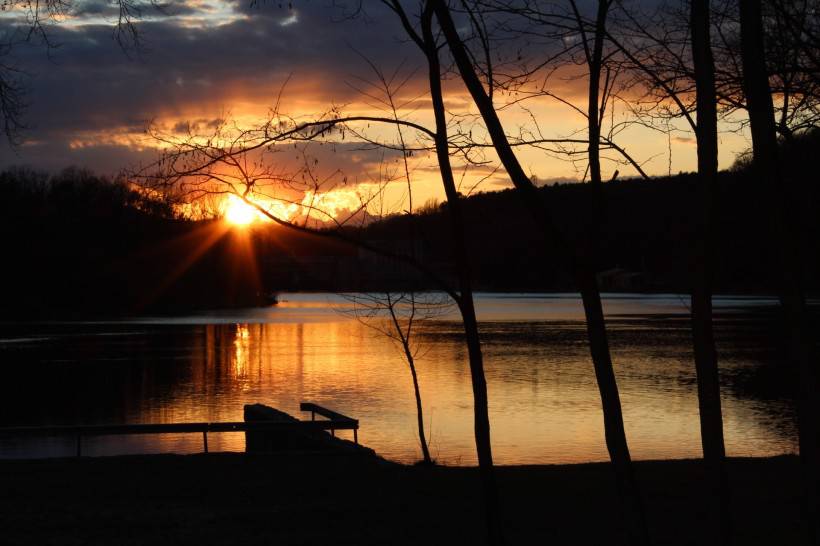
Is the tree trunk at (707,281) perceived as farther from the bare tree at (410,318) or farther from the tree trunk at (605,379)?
the bare tree at (410,318)

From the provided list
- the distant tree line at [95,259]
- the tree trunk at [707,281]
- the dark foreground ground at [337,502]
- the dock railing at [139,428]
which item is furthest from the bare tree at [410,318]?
the distant tree line at [95,259]

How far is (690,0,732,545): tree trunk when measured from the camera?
6.45m

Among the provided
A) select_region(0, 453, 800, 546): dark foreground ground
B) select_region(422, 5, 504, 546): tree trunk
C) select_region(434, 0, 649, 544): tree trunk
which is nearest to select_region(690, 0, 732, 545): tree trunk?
select_region(434, 0, 649, 544): tree trunk

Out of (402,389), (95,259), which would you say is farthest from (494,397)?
(95,259)

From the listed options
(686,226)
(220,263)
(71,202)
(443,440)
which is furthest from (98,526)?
(220,263)

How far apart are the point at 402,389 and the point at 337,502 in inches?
888

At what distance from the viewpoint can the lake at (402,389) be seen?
2322 centimetres

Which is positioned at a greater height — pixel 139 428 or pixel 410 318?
pixel 410 318

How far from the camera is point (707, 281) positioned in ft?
21.2

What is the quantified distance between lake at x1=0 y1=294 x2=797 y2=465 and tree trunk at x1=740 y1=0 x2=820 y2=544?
14.2 m

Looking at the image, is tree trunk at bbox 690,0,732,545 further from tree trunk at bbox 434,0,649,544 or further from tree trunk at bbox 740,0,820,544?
tree trunk at bbox 434,0,649,544

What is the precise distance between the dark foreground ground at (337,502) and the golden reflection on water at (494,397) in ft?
20.7

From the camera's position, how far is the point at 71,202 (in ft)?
389

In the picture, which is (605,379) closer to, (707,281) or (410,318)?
(707,281)
